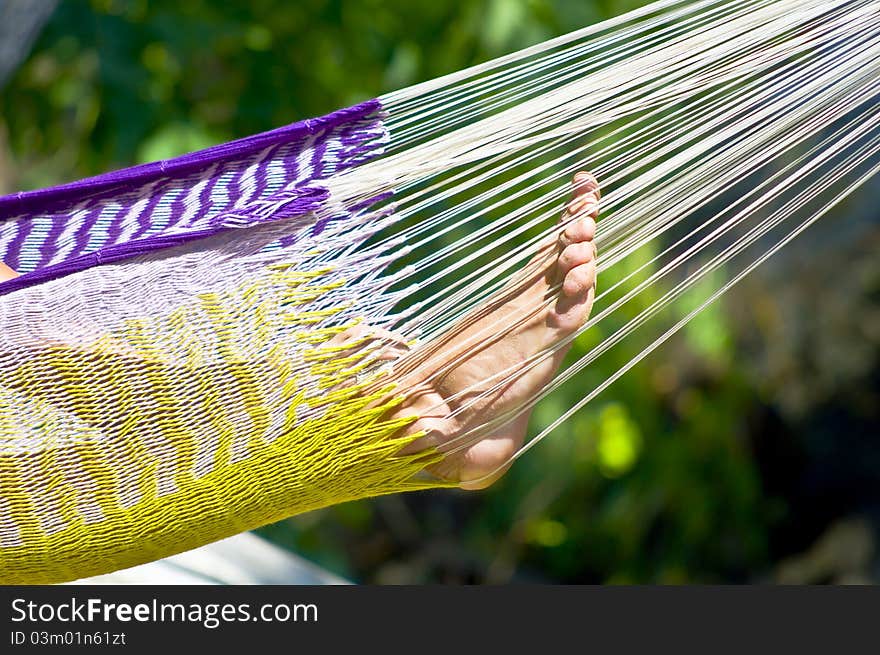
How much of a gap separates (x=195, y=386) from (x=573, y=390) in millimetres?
1703

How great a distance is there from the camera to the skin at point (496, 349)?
96 cm

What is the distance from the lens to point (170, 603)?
5.31ft

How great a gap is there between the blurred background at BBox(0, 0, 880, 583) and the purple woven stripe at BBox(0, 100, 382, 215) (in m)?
1.07

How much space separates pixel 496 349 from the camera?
1.00 metres

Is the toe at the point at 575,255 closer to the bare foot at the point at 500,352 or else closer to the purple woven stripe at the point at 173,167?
the bare foot at the point at 500,352

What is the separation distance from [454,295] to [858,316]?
91.0 inches

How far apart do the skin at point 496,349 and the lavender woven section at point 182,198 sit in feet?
0.49

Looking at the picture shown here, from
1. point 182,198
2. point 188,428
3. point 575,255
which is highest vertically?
point 182,198

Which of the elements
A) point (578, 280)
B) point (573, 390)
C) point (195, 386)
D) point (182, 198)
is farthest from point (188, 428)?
point (573, 390)

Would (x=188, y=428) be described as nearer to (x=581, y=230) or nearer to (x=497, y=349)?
(x=497, y=349)

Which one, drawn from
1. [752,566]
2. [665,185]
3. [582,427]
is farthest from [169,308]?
[752,566]

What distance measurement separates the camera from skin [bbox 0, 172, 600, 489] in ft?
3.17

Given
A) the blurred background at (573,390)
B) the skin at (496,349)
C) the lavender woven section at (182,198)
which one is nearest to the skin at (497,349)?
the skin at (496,349)

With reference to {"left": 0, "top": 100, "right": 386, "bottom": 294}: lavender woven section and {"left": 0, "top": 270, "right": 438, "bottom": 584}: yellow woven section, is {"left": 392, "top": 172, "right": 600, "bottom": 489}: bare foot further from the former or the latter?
{"left": 0, "top": 100, "right": 386, "bottom": 294}: lavender woven section
